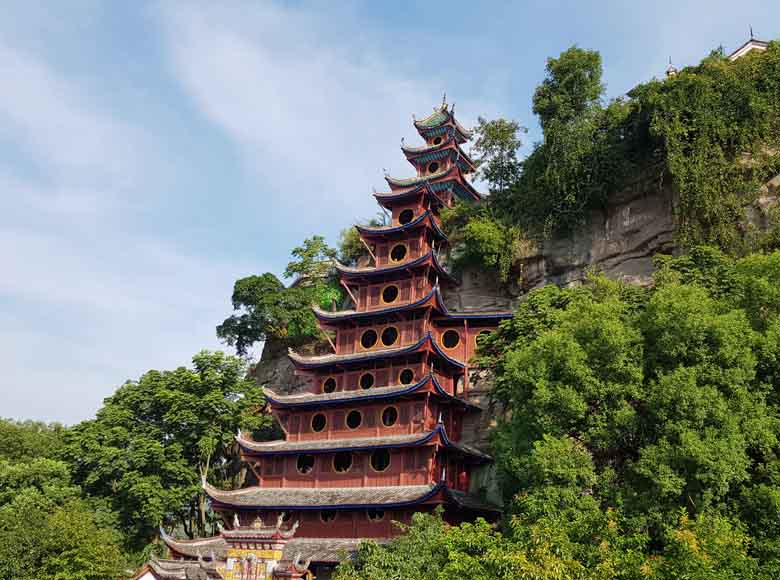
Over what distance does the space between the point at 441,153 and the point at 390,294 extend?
38.2 feet

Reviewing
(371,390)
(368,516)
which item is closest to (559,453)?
(368,516)

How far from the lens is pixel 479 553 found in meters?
17.0

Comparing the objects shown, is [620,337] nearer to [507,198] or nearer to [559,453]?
[559,453]

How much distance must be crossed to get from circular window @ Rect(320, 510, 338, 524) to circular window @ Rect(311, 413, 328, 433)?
3.68 m

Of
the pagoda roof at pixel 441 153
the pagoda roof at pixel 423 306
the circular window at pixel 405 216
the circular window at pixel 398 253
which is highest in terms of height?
the pagoda roof at pixel 441 153

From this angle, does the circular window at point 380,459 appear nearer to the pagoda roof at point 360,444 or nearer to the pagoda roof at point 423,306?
the pagoda roof at point 360,444

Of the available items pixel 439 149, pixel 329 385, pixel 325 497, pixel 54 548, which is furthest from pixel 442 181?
pixel 54 548

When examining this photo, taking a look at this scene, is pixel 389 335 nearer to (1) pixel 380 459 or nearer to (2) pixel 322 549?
(1) pixel 380 459

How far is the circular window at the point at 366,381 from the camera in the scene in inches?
1125

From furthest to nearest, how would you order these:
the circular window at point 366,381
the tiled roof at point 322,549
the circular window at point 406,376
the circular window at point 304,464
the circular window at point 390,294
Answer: the circular window at point 390,294
the circular window at point 366,381
the circular window at point 406,376
the circular window at point 304,464
the tiled roof at point 322,549

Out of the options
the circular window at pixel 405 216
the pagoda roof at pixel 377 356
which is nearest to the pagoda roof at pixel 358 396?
the pagoda roof at pixel 377 356

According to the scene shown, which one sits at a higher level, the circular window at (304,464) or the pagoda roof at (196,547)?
the circular window at (304,464)

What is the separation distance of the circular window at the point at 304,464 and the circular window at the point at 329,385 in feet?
10.0

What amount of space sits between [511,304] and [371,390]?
809 centimetres
